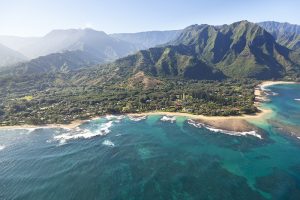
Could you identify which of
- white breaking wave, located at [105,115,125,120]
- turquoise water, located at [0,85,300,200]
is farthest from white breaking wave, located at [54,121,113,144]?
white breaking wave, located at [105,115,125,120]

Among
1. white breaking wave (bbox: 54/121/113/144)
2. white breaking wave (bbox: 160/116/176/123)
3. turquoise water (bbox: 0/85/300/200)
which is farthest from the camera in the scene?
white breaking wave (bbox: 160/116/176/123)

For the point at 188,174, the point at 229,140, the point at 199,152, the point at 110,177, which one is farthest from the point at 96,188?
the point at 229,140

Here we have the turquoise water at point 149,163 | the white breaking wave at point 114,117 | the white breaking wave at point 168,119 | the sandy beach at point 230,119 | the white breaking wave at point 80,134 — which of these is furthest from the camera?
the white breaking wave at point 114,117

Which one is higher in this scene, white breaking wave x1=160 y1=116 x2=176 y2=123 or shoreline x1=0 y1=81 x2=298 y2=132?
shoreline x1=0 y1=81 x2=298 y2=132

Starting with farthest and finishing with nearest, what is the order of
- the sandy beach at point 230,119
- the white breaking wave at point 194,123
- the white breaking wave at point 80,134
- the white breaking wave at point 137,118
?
the white breaking wave at point 137,118 < the white breaking wave at point 194,123 < the sandy beach at point 230,119 < the white breaking wave at point 80,134

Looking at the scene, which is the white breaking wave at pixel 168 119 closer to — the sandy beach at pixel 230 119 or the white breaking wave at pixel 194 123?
the sandy beach at pixel 230 119

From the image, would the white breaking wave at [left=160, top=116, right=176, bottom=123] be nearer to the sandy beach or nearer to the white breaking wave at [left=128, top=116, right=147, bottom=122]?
the sandy beach

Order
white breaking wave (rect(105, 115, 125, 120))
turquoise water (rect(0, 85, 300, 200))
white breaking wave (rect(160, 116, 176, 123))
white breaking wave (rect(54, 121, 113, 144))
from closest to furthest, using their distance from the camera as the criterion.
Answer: turquoise water (rect(0, 85, 300, 200)), white breaking wave (rect(54, 121, 113, 144)), white breaking wave (rect(160, 116, 176, 123)), white breaking wave (rect(105, 115, 125, 120))

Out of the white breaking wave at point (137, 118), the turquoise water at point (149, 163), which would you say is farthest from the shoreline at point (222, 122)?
the turquoise water at point (149, 163)

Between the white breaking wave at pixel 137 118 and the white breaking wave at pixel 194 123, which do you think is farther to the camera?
the white breaking wave at pixel 137 118
